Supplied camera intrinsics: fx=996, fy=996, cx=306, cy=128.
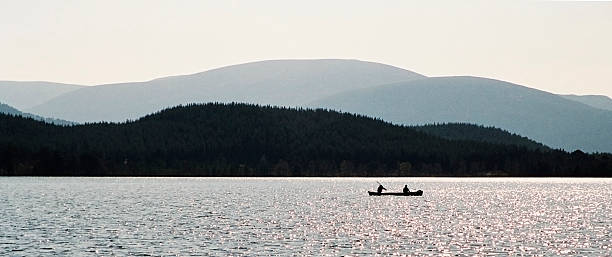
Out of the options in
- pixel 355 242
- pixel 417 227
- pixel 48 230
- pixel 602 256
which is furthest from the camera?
pixel 417 227

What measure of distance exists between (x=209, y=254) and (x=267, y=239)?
42.5ft

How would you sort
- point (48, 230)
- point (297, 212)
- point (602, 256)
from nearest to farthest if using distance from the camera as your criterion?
point (602, 256), point (48, 230), point (297, 212)

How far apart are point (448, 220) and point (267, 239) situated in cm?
3434

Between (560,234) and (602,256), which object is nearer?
(602,256)

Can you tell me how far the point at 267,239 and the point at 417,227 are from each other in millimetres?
21913

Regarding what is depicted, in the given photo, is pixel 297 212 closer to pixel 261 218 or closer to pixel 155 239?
pixel 261 218

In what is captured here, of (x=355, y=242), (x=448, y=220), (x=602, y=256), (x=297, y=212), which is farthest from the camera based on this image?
(x=297, y=212)

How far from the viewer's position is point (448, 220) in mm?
117188

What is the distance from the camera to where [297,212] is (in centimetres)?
13288

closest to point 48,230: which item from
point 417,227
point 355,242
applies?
point 355,242

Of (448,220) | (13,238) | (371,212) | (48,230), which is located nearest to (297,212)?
(371,212)

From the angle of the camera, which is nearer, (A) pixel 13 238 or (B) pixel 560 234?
(A) pixel 13 238

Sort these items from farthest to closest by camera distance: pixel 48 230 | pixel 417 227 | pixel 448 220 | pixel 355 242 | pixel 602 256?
pixel 448 220
pixel 417 227
pixel 48 230
pixel 355 242
pixel 602 256

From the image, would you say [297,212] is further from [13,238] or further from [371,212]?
[13,238]
